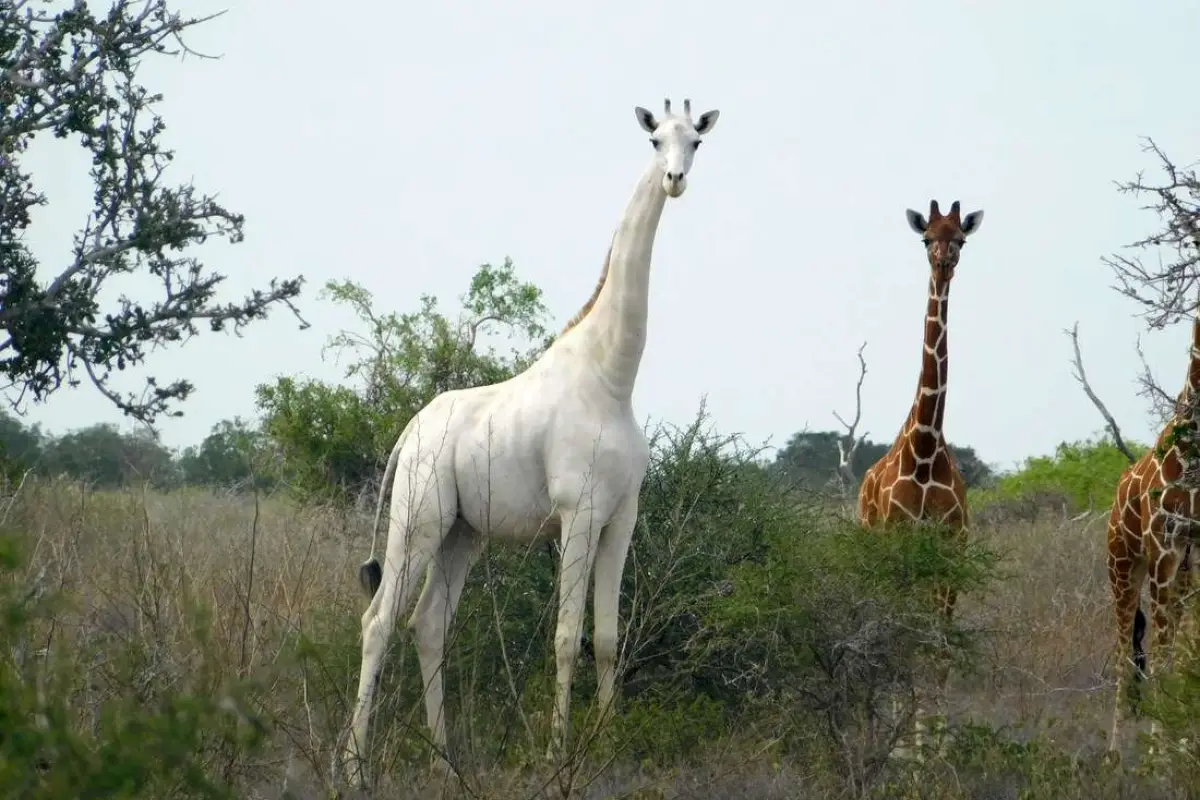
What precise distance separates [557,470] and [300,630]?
2.74 metres

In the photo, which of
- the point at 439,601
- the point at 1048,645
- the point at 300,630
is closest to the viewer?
the point at 300,630

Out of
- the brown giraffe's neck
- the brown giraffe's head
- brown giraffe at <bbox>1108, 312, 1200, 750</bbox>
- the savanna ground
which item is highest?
the brown giraffe's head

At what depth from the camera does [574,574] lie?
23.0ft

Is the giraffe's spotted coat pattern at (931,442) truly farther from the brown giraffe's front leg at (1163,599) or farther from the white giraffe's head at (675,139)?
the white giraffe's head at (675,139)

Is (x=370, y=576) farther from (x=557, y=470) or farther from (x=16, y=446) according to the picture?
(x=16, y=446)

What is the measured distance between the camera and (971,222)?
361 inches

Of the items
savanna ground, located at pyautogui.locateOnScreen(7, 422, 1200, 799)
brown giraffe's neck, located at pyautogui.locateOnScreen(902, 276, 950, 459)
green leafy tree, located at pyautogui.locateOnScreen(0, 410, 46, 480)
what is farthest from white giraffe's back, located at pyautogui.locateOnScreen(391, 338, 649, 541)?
green leafy tree, located at pyautogui.locateOnScreen(0, 410, 46, 480)

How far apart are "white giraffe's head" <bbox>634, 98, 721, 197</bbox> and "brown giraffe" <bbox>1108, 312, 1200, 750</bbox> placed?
2276 millimetres

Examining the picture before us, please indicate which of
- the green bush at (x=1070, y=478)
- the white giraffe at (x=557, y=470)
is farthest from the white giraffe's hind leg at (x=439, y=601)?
the green bush at (x=1070, y=478)

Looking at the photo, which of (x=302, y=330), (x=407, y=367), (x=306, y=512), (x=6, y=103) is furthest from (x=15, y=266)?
(x=407, y=367)

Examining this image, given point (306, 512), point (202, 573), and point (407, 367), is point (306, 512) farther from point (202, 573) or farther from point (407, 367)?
point (202, 573)

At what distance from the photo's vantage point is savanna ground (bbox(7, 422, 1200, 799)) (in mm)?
5574

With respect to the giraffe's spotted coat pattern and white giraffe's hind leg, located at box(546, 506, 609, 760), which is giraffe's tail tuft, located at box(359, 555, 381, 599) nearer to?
white giraffe's hind leg, located at box(546, 506, 609, 760)

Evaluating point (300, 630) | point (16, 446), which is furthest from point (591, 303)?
point (16, 446)
